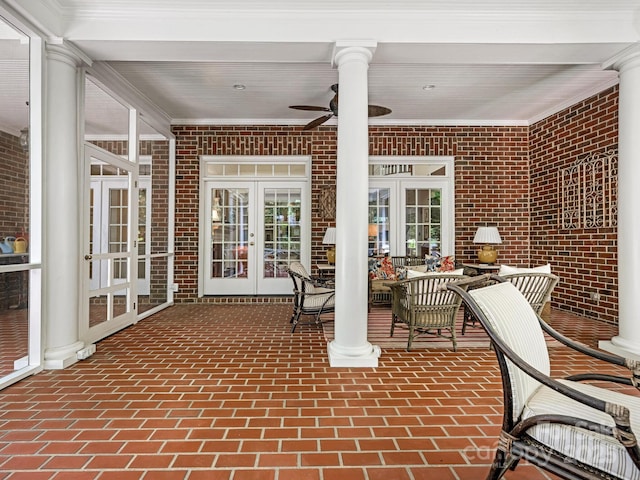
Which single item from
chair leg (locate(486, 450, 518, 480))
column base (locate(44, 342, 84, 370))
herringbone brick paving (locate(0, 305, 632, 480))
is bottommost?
herringbone brick paving (locate(0, 305, 632, 480))

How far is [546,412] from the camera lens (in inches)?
54.3

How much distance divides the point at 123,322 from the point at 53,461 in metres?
2.69

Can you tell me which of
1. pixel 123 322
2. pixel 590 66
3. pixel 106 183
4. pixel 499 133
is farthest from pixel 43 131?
pixel 499 133

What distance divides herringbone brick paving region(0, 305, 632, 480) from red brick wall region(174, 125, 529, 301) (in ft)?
8.78

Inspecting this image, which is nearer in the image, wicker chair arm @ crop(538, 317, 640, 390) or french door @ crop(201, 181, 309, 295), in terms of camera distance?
wicker chair arm @ crop(538, 317, 640, 390)

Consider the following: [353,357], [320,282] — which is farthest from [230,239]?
[353,357]

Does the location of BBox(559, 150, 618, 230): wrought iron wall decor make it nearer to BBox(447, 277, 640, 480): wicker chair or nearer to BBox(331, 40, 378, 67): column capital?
BBox(331, 40, 378, 67): column capital

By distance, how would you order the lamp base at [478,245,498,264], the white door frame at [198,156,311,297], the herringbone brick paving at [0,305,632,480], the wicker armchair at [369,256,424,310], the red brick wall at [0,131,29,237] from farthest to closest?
the white door frame at [198,156,311,297], the lamp base at [478,245,498,264], the wicker armchair at [369,256,424,310], the red brick wall at [0,131,29,237], the herringbone brick paving at [0,305,632,480]

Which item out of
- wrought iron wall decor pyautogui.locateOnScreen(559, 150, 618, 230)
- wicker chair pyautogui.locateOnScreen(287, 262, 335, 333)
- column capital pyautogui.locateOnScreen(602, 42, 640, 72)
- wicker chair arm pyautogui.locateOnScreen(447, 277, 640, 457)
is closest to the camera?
wicker chair arm pyautogui.locateOnScreen(447, 277, 640, 457)

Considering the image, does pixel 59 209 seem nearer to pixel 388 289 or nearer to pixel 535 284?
pixel 388 289

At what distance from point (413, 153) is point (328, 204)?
164 centimetres

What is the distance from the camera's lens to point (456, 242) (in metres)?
6.05

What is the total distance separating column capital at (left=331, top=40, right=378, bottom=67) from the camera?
10.0 feet

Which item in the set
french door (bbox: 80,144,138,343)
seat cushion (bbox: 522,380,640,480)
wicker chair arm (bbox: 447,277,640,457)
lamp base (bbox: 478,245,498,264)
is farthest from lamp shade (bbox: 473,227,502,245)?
french door (bbox: 80,144,138,343)
